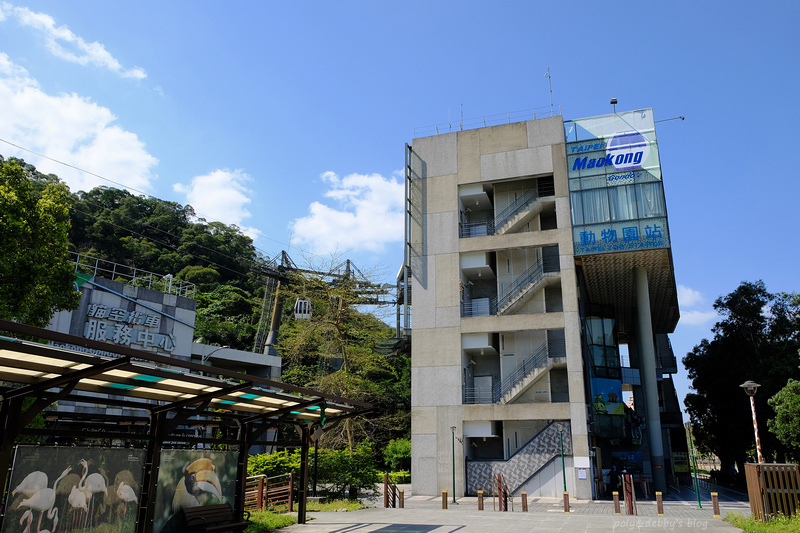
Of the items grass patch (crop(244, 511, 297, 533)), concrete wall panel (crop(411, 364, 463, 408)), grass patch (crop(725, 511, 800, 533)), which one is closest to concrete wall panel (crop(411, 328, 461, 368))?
concrete wall panel (crop(411, 364, 463, 408))

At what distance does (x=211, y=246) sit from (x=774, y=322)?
197 feet

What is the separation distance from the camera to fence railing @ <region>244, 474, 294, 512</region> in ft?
65.3

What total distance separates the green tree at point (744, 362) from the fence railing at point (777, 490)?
1129 inches

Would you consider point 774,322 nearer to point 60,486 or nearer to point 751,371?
point 751,371

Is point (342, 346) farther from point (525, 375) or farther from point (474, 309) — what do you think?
point (525, 375)

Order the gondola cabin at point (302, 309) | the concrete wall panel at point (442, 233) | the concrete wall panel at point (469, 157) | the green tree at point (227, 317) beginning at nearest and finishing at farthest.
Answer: the concrete wall panel at point (442, 233)
the concrete wall panel at point (469, 157)
the gondola cabin at point (302, 309)
the green tree at point (227, 317)

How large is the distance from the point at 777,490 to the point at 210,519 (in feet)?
46.8

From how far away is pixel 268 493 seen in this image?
21.4 m

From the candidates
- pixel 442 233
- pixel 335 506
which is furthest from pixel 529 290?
pixel 335 506

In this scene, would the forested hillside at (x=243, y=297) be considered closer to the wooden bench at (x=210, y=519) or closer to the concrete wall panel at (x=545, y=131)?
the concrete wall panel at (x=545, y=131)

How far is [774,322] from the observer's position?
4459 centimetres

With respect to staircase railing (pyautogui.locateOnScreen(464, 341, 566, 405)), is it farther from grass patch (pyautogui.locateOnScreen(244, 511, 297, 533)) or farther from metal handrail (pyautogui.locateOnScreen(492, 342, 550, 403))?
grass patch (pyautogui.locateOnScreen(244, 511, 297, 533))

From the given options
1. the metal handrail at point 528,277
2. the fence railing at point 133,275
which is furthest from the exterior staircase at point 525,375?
the fence railing at point 133,275

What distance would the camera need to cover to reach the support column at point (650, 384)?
32.8 m
